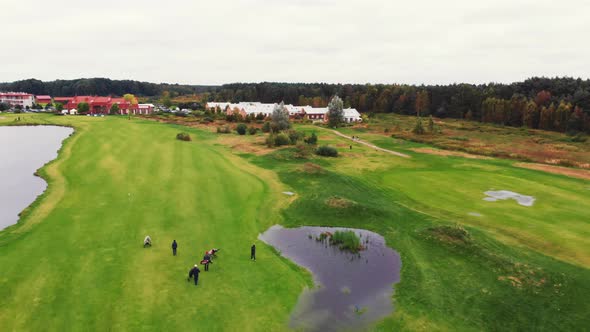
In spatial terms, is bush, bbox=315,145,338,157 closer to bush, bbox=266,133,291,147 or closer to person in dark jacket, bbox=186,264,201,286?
bush, bbox=266,133,291,147

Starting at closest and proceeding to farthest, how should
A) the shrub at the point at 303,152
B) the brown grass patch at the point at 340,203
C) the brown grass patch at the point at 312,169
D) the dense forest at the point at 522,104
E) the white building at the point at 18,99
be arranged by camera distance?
1. the brown grass patch at the point at 340,203
2. the brown grass patch at the point at 312,169
3. the shrub at the point at 303,152
4. the dense forest at the point at 522,104
5. the white building at the point at 18,99

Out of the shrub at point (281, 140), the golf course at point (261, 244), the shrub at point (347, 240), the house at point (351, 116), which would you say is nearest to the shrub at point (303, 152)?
the shrub at point (281, 140)

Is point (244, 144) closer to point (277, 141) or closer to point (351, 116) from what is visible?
point (277, 141)

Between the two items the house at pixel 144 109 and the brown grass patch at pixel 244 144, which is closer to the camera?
the brown grass patch at pixel 244 144

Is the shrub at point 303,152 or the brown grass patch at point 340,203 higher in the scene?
the shrub at point 303,152

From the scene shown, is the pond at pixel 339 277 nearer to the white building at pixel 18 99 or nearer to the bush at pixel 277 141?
the bush at pixel 277 141

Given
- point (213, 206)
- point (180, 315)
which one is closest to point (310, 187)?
point (213, 206)

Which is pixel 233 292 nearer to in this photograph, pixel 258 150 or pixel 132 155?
pixel 132 155
